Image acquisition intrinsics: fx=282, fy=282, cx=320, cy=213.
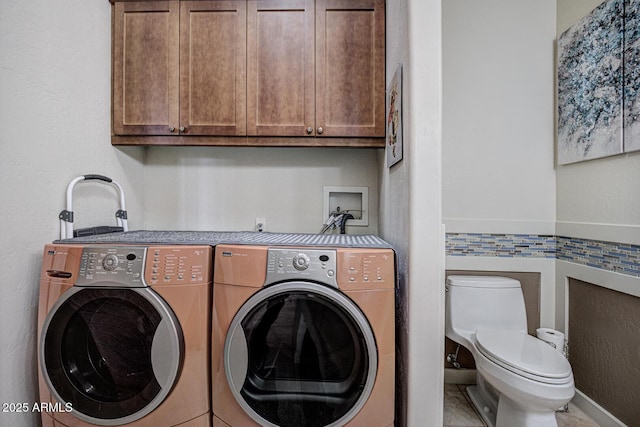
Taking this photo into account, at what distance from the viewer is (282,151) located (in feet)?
6.49

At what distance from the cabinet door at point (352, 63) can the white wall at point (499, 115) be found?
0.70m

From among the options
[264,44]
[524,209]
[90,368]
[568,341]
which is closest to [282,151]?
[264,44]

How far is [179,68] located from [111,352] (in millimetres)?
1508

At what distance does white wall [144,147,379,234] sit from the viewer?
6.46ft

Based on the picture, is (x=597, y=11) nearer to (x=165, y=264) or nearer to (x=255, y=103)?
(x=255, y=103)

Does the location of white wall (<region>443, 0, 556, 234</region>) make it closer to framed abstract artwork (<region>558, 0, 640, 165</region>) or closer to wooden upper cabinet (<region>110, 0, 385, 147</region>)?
framed abstract artwork (<region>558, 0, 640, 165</region>)

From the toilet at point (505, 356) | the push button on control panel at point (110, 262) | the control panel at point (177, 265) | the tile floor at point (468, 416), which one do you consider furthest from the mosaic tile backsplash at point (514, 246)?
the push button on control panel at point (110, 262)

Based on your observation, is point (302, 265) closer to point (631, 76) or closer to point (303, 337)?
point (303, 337)

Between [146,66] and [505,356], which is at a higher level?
[146,66]

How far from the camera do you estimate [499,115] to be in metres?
1.99

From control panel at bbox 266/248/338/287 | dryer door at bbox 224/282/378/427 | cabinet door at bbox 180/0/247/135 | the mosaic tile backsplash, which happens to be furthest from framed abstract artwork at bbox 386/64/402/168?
the mosaic tile backsplash

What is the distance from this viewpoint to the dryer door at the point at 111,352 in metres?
1.14

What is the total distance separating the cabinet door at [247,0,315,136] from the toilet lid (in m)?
1.52

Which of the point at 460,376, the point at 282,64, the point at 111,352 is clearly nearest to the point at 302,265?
the point at 111,352
